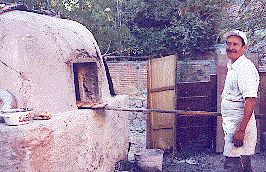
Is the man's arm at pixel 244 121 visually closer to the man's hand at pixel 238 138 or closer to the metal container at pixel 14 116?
the man's hand at pixel 238 138

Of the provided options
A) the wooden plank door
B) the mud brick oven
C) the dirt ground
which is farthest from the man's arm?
the wooden plank door

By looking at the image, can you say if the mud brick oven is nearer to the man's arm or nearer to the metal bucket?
the metal bucket

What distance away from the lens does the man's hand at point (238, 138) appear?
8.02 feet

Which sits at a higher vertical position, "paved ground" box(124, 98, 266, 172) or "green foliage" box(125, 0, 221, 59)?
"green foliage" box(125, 0, 221, 59)

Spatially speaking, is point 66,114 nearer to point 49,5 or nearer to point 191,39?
Answer: point 49,5

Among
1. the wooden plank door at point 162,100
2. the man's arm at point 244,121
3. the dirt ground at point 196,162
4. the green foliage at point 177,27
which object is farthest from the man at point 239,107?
the green foliage at point 177,27

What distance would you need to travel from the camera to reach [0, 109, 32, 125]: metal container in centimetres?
217

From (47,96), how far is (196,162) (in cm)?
330

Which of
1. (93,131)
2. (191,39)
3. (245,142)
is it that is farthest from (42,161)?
(191,39)

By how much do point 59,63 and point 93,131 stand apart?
0.96 m

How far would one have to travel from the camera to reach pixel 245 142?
8.34 feet

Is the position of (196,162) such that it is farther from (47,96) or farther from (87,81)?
(47,96)

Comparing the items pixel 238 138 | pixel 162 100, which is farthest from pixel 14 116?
pixel 162 100

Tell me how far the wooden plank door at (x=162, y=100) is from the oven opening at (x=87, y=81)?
1954mm
